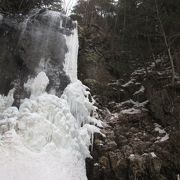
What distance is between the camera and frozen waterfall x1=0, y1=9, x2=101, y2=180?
791 centimetres

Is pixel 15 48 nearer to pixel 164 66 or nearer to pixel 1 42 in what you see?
pixel 1 42

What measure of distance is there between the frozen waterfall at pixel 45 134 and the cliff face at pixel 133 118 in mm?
641

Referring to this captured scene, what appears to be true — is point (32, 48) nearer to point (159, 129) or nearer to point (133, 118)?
point (133, 118)

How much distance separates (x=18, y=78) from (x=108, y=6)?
9851mm

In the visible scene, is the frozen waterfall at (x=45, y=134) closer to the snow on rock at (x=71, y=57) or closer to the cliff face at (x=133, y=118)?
the cliff face at (x=133, y=118)

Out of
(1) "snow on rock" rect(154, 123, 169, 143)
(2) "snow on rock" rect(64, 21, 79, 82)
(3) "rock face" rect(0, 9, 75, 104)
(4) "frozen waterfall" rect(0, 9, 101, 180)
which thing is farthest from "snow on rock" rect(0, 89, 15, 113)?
(1) "snow on rock" rect(154, 123, 169, 143)

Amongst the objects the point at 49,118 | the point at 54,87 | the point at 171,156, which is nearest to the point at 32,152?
the point at 49,118

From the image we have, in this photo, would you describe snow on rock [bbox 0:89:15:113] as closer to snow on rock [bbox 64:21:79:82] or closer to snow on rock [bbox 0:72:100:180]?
snow on rock [bbox 0:72:100:180]

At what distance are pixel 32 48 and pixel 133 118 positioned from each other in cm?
477

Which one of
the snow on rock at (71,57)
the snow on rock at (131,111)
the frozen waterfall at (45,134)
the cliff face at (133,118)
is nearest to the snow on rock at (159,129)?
the cliff face at (133,118)

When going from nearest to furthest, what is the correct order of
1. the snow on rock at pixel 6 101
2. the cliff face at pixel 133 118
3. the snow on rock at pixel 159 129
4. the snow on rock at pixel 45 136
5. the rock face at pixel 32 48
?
1. the snow on rock at pixel 45 136
2. the cliff face at pixel 133 118
3. the snow on rock at pixel 6 101
4. the snow on rock at pixel 159 129
5. the rock face at pixel 32 48

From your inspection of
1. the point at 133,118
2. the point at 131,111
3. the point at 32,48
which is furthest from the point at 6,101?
the point at 131,111

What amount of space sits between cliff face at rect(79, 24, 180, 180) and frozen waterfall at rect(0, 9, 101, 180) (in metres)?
0.64

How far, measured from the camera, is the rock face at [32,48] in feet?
34.1
